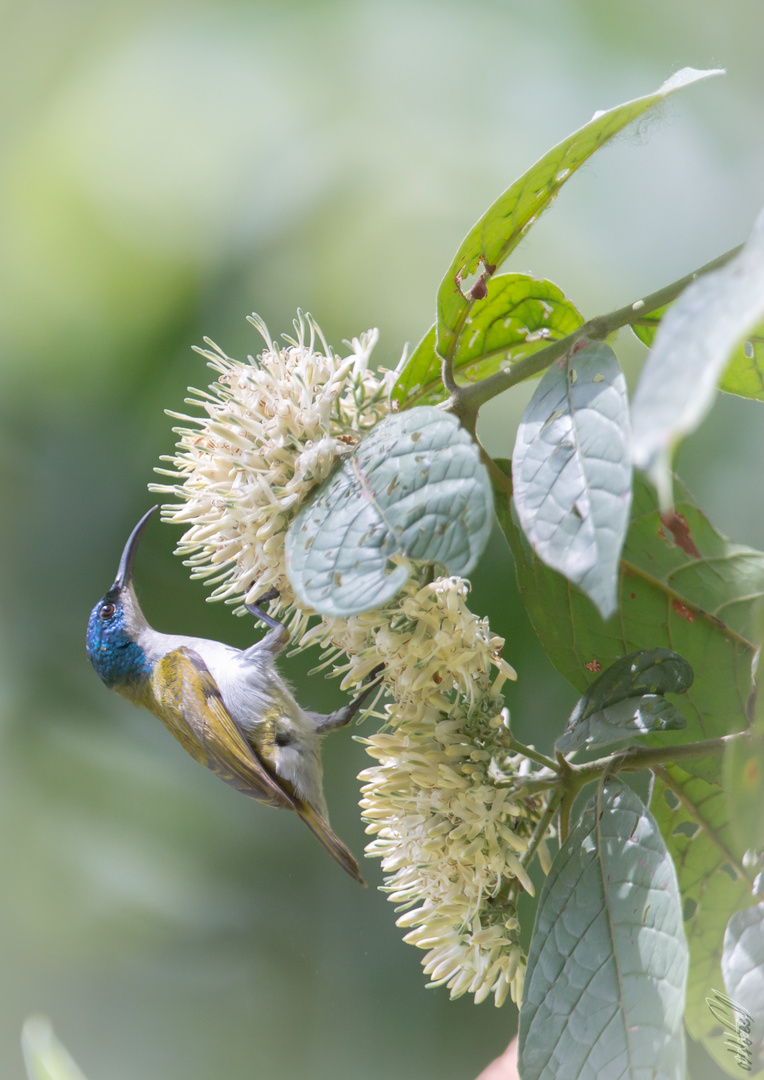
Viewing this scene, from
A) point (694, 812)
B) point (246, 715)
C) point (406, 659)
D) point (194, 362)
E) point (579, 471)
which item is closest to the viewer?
point (579, 471)

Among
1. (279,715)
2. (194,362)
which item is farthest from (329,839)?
(194,362)

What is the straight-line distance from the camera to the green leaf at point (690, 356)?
19 cm

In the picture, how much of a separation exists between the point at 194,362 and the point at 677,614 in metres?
1.09

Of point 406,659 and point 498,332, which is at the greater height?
point 498,332

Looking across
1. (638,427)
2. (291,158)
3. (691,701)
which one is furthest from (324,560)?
(291,158)

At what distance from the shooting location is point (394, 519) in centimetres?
32

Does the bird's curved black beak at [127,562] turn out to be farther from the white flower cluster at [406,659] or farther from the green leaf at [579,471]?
the green leaf at [579,471]

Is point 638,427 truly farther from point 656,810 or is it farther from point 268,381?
point 656,810

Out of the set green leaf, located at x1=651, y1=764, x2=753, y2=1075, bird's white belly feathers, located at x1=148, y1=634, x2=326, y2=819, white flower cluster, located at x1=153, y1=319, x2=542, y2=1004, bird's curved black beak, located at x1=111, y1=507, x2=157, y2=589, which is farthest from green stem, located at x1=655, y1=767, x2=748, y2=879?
bird's curved black beak, located at x1=111, y1=507, x2=157, y2=589

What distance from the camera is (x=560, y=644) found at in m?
0.52

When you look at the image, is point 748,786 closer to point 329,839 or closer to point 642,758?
point 642,758

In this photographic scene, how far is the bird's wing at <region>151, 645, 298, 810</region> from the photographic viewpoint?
0.72 metres

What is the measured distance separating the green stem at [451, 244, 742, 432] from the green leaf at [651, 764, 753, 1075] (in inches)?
10.6

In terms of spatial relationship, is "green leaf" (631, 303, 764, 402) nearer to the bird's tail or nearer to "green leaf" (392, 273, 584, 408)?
"green leaf" (392, 273, 584, 408)
